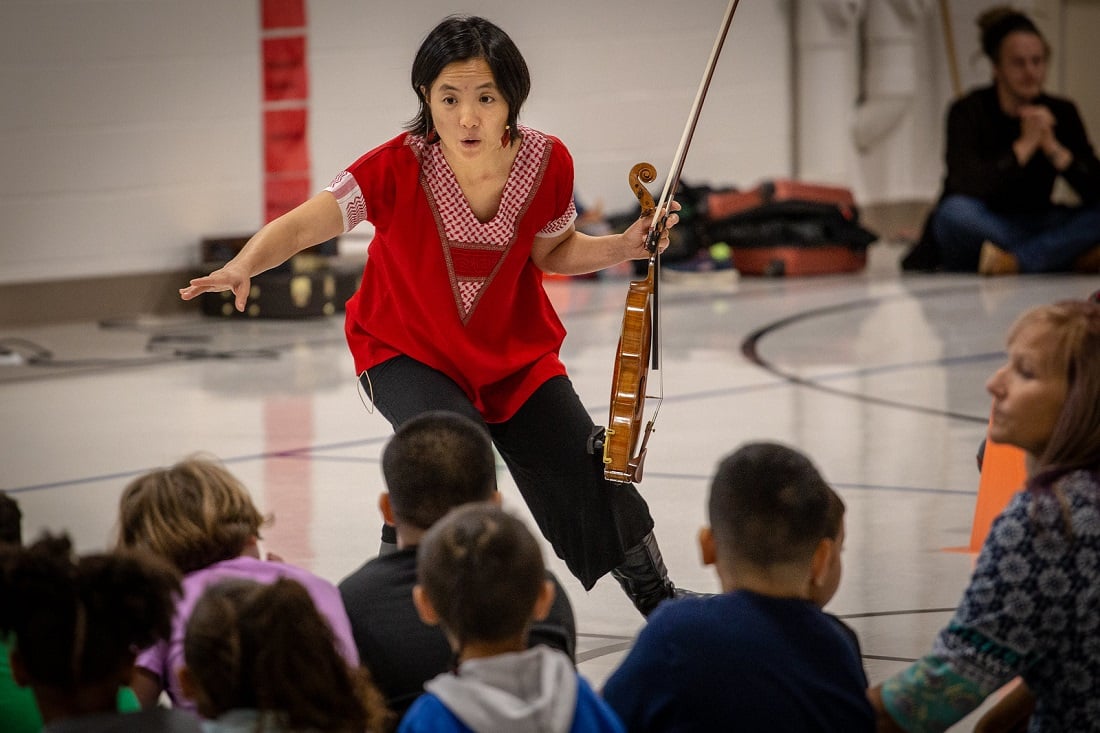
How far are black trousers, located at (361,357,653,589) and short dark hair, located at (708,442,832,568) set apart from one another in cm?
101

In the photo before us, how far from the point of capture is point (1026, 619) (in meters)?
2.01

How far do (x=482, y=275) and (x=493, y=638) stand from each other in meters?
1.44

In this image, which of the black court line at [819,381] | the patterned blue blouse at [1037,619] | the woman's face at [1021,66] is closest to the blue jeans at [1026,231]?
the woman's face at [1021,66]

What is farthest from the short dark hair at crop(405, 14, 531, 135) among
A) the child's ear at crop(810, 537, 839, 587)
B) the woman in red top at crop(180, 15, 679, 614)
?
the child's ear at crop(810, 537, 839, 587)

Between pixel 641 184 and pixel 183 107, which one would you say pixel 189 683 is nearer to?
pixel 641 184

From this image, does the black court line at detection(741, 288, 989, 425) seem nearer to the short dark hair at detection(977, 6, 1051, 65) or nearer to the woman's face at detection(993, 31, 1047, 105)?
the woman's face at detection(993, 31, 1047, 105)

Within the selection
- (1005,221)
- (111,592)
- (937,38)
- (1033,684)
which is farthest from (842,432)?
(937,38)

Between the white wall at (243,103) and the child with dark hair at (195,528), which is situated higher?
the white wall at (243,103)

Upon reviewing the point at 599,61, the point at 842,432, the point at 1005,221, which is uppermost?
the point at 599,61

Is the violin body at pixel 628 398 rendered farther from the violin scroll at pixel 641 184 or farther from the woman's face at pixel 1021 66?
the woman's face at pixel 1021 66

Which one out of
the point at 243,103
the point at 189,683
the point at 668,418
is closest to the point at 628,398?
the point at 189,683

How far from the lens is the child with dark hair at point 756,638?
205cm

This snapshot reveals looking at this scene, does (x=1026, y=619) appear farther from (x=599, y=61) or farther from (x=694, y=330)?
(x=599, y=61)

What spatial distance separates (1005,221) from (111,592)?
28.9 ft
